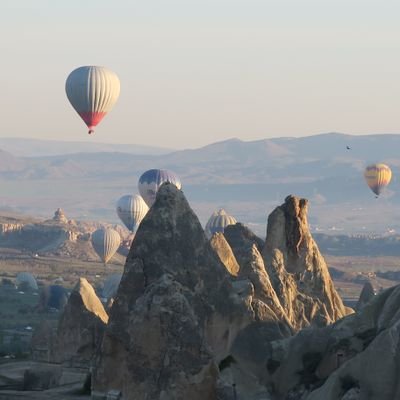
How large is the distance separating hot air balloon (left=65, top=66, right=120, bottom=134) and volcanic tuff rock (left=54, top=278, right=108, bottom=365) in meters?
49.1

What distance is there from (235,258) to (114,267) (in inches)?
5889

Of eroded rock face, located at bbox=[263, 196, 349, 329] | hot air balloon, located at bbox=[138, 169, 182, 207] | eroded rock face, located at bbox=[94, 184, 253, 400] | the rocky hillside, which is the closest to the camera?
eroded rock face, located at bbox=[94, 184, 253, 400]

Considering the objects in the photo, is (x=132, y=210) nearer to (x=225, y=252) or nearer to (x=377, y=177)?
(x=377, y=177)

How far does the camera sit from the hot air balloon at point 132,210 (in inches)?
6594

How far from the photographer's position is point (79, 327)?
1893 inches

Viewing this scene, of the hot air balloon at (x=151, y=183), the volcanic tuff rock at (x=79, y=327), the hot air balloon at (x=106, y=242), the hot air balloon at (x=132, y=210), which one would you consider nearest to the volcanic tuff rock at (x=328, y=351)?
the volcanic tuff rock at (x=79, y=327)

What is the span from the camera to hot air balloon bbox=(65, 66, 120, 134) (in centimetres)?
9931

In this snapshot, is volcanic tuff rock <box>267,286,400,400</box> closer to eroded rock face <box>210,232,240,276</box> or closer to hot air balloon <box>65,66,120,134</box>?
eroded rock face <box>210,232,240,276</box>

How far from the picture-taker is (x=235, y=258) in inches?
1861

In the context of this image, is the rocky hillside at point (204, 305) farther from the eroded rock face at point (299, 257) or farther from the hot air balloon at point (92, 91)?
the hot air balloon at point (92, 91)

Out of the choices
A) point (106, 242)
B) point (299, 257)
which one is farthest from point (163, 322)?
point (106, 242)

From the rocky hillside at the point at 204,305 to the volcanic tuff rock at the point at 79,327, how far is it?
15.2ft

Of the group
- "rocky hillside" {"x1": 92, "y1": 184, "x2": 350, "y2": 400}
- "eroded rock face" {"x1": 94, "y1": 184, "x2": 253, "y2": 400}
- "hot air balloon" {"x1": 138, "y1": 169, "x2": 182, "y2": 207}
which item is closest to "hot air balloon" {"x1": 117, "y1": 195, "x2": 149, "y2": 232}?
"hot air balloon" {"x1": 138, "y1": 169, "x2": 182, "y2": 207}

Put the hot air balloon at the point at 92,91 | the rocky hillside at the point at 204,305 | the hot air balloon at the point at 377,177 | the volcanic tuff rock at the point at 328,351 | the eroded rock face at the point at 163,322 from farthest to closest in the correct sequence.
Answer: the hot air balloon at the point at 377,177
the hot air balloon at the point at 92,91
the rocky hillside at the point at 204,305
the eroded rock face at the point at 163,322
the volcanic tuff rock at the point at 328,351
